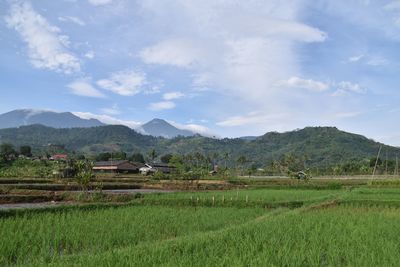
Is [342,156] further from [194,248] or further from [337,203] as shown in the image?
[194,248]

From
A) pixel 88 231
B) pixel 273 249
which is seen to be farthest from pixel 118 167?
pixel 273 249

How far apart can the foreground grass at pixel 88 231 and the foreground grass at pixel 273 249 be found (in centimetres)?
122

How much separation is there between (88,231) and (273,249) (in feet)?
15.4

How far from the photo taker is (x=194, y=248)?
7160mm

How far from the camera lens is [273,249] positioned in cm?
707

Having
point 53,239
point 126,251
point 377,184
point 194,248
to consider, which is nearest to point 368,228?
point 194,248

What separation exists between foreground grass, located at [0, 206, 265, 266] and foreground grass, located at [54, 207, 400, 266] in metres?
1.22

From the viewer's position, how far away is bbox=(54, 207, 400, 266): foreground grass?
601 cm

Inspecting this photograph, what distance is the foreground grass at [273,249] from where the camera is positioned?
6.01 metres

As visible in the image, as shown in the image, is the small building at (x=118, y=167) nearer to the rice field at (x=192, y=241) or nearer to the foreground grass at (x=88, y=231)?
the foreground grass at (x=88, y=231)

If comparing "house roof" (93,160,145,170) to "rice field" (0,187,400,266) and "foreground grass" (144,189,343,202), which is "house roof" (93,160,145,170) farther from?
"rice field" (0,187,400,266)

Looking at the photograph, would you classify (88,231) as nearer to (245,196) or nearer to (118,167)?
(245,196)

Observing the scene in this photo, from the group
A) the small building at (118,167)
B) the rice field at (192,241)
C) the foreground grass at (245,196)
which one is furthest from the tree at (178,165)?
the rice field at (192,241)

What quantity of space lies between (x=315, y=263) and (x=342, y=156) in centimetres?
12623
